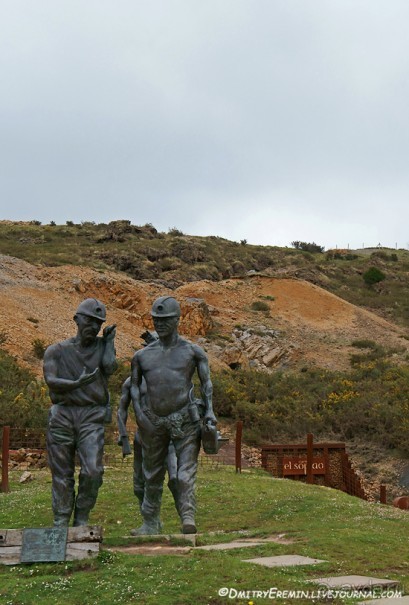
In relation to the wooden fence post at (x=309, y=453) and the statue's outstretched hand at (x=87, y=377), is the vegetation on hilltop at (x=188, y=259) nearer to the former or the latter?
the wooden fence post at (x=309, y=453)

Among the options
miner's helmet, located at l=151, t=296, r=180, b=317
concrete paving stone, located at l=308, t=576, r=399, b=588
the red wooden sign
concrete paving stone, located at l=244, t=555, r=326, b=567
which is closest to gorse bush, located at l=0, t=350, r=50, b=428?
the red wooden sign

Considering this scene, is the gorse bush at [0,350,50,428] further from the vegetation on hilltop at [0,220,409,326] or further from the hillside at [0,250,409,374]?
the vegetation on hilltop at [0,220,409,326]

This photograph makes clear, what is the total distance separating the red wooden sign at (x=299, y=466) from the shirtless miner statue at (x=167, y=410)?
11517mm

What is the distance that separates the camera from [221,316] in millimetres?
47000

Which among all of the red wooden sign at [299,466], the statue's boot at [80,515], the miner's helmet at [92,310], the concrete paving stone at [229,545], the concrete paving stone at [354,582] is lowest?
the red wooden sign at [299,466]

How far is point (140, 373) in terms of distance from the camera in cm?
1017

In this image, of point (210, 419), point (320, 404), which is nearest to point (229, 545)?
point (210, 419)

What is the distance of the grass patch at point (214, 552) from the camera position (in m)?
6.93

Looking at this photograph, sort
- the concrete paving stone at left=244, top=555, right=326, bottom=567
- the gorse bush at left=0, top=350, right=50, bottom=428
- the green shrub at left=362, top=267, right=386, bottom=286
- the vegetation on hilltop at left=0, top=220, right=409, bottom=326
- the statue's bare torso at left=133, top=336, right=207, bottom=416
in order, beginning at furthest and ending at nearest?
the green shrub at left=362, top=267, right=386, bottom=286 < the vegetation on hilltop at left=0, top=220, right=409, bottom=326 < the gorse bush at left=0, top=350, right=50, bottom=428 < the statue's bare torso at left=133, top=336, right=207, bottom=416 < the concrete paving stone at left=244, top=555, right=326, bottom=567

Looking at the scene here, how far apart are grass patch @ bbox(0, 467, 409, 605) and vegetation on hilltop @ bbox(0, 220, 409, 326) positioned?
121 feet

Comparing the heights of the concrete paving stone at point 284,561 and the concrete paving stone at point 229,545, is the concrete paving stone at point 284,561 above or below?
above

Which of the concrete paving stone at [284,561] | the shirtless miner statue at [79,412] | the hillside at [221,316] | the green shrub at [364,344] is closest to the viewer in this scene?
the concrete paving stone at [284,561]

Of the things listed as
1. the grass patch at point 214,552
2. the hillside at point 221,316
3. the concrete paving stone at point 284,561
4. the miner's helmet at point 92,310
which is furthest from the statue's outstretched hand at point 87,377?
the hillside at point 221,316

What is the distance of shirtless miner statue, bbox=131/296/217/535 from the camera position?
988 centimetres
